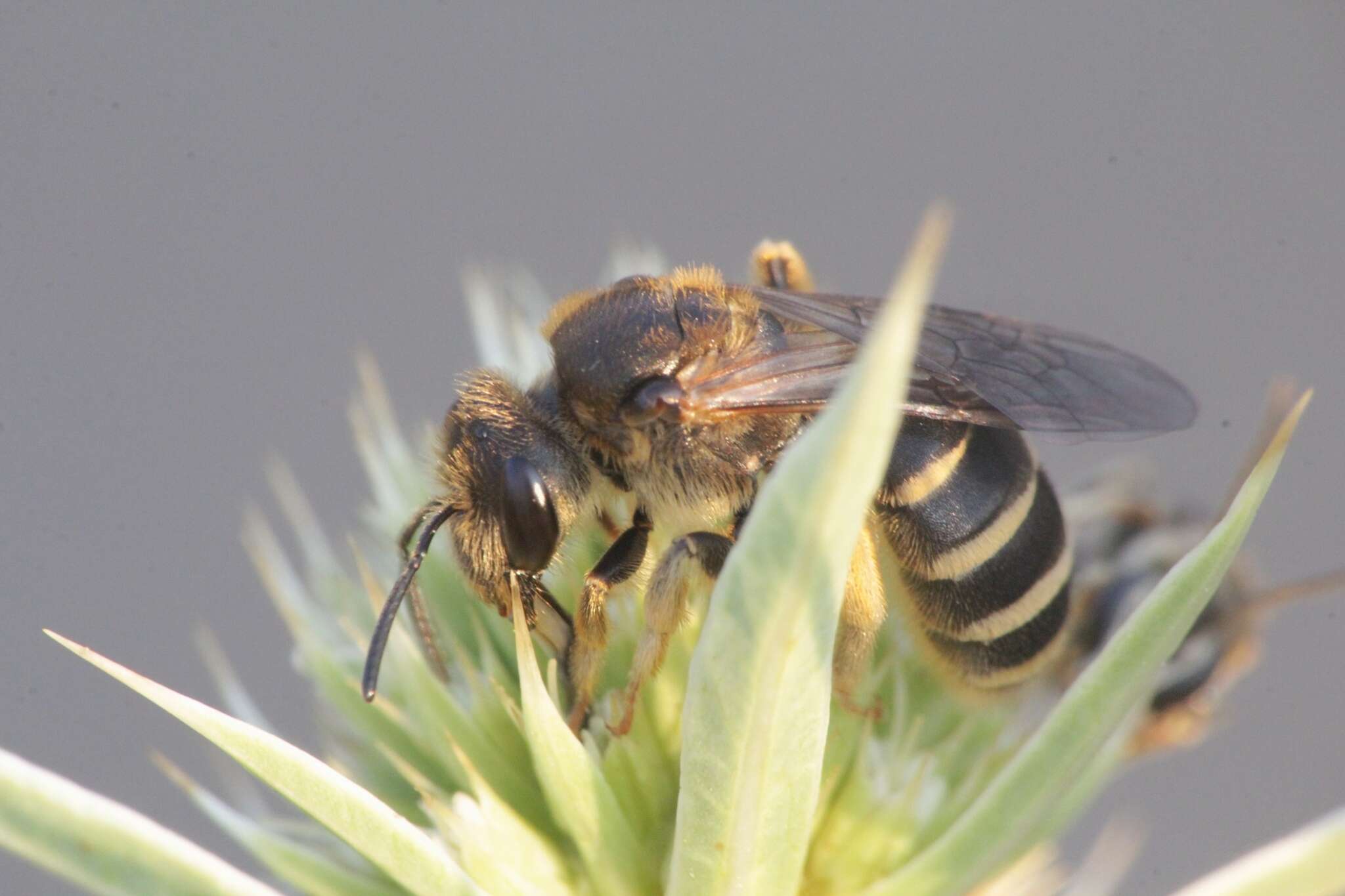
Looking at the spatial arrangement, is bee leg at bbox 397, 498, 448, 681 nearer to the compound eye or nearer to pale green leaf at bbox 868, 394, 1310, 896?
the compound eye

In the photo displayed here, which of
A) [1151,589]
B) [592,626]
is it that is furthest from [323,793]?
[1151,589]

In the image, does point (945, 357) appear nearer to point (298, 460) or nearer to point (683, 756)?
point (683, 756)

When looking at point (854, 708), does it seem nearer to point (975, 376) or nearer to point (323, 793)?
point (975, 376)

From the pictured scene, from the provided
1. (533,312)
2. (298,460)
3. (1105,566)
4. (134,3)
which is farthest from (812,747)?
(134,3)

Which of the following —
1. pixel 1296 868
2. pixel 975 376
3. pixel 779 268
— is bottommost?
pixel 1296 868

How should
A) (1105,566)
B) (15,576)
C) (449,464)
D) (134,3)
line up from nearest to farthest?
(449,464)
(1105,566)
(15,576)
(134,3)

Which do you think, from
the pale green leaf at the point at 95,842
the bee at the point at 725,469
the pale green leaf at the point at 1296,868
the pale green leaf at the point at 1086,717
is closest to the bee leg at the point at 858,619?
the bee at the point at 725,469

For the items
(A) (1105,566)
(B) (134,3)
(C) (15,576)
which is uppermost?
(B) (134,3)
